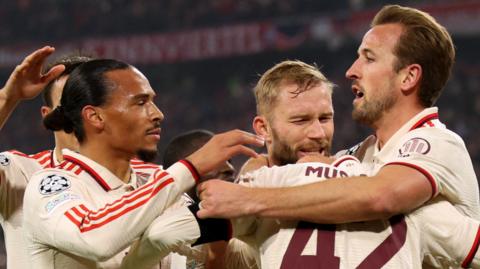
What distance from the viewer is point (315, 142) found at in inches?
120

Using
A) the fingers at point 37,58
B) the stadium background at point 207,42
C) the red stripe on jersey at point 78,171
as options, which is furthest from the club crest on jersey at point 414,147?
the stadium background at point 207,42

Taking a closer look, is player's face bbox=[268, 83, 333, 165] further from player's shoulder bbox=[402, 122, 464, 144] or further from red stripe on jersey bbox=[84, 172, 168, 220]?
red stripe on jersey bbox=[84, 172, 168, 220]

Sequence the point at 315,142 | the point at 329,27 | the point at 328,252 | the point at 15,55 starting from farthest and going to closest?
the point at 15,55
the point at 329,27
the point at 315,142
the point at 328,252

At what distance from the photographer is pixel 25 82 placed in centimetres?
324

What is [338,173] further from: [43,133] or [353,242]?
[43,133]

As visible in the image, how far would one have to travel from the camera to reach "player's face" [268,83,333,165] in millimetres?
3043

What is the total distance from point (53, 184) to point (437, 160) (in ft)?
4.23

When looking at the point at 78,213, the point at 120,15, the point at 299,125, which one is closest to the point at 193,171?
the point at 78,213

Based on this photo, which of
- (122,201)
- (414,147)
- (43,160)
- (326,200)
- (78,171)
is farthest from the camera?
(43,160)

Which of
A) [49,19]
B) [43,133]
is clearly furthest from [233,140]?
[49,19]

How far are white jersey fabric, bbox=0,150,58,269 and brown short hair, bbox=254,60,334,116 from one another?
1.00m

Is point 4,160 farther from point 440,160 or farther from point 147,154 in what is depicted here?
point 440,160

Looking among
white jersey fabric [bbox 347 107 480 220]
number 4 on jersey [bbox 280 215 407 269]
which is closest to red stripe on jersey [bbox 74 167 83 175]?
number 4 on jersey [bbox 280 215 407 269]

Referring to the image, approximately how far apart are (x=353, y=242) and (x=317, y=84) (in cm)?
72
